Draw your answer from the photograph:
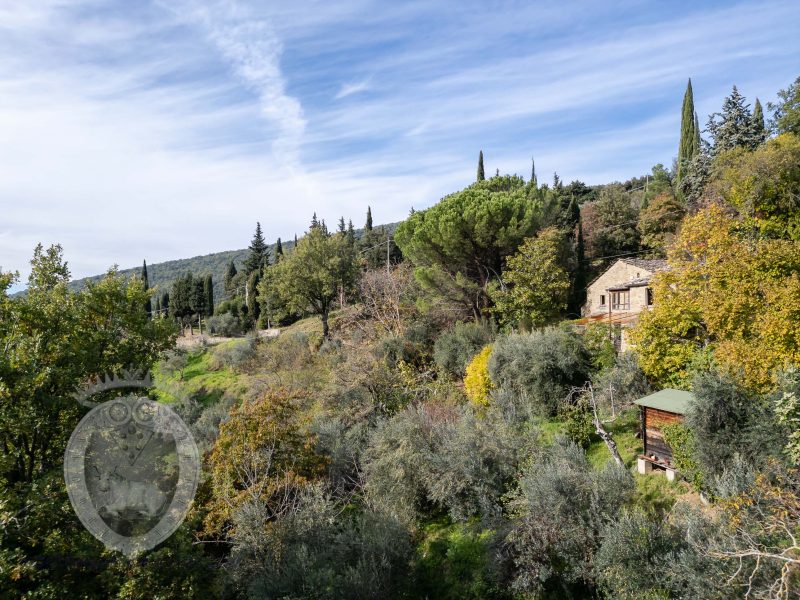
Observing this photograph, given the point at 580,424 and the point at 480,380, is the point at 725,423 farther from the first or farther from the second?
the point at 480,380

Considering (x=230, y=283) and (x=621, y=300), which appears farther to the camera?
(x=230, y=283)

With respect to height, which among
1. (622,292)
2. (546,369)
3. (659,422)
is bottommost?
(659,422)

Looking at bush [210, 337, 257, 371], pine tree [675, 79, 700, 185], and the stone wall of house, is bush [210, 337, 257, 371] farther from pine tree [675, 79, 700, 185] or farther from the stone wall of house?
pine tree [675, 79, 700, 185]

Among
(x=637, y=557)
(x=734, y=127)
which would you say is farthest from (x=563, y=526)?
(x=734, y=127)

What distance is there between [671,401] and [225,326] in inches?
1631

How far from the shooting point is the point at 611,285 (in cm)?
2611

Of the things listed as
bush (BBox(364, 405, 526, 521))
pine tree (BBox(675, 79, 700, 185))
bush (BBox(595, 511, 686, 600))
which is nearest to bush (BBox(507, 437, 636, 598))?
bush (BBox(595, 511, 686, 600))

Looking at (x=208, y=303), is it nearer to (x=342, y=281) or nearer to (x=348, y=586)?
(x=342, y=281)

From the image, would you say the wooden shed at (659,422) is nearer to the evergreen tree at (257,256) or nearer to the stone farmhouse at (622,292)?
the stone farmhouse at (622,292)

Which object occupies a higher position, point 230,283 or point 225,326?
point 230,283

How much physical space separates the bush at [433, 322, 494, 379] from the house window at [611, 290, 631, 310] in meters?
7.17

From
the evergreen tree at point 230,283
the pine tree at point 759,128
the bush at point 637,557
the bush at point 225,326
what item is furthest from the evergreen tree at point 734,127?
the evergreen tree at point 230,283

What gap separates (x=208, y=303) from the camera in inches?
2093

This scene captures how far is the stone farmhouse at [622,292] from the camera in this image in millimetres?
22022
